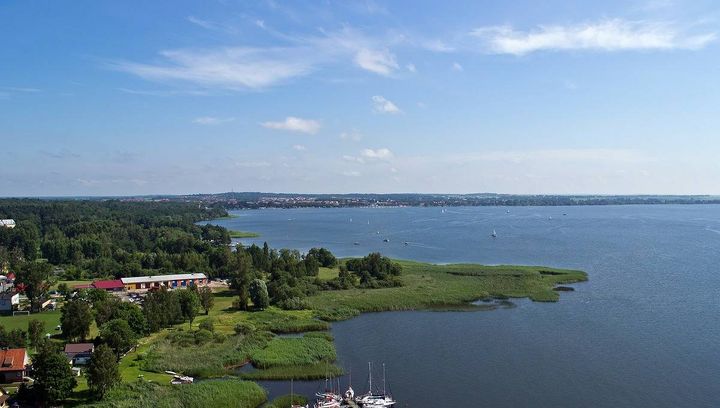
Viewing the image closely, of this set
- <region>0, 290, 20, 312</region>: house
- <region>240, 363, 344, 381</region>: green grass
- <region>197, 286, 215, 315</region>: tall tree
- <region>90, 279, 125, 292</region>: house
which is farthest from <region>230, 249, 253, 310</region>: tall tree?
<region>0, 290, 20, 312</region>: house

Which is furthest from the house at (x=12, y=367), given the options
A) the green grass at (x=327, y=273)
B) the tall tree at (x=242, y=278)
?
the green grass at (x=327, y=273)

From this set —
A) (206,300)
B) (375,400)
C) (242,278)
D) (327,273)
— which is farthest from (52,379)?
(327,273)

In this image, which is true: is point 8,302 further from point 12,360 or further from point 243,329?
point 243,329

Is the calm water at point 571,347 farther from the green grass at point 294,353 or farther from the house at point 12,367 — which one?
the house at point 12,367

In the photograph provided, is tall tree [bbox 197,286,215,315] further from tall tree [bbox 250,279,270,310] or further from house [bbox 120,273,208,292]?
house [bbox 120,273,208,292]

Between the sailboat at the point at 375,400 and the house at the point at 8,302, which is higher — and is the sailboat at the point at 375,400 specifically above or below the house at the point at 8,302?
below

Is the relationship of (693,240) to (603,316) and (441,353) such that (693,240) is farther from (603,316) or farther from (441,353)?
(441,353)

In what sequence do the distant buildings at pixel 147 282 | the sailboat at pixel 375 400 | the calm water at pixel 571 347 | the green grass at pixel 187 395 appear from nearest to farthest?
the green grass at pixel 187 395 < the sailboat at pixel 375 400 < the calm water at pixel 571 347 < the distant buildings at pixel 147 282
